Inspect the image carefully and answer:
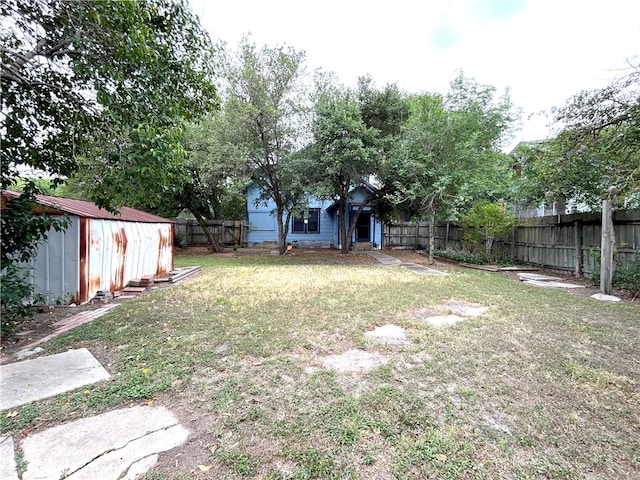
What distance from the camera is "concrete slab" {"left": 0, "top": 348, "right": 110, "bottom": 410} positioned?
7.91 ft

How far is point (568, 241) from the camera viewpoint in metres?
8.28

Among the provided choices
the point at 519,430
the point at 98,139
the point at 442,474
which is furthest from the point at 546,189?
the point at 98,139

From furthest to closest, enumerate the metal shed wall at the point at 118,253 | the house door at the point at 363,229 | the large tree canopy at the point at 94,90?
the house door at the point at 363,229 → the metal shed wall at the point at 118,253 → the large tree canopy at the point at 94,90

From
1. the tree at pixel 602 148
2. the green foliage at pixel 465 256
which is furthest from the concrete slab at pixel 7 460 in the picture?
the green foliage at pixel 465 256

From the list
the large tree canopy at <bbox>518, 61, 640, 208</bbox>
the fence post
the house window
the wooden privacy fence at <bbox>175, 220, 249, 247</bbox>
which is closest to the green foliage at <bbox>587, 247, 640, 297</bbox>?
the fence post

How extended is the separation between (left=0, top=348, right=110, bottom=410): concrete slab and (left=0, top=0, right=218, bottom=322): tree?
63.0 inches

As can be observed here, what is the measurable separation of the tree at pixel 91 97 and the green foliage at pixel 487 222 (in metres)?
9.75

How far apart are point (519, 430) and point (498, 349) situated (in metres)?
1.46

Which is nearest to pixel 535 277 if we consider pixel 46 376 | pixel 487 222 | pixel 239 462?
pixel 487 222

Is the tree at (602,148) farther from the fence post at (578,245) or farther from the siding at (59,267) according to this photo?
the siding at (59,267)

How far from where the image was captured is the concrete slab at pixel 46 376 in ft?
7.91

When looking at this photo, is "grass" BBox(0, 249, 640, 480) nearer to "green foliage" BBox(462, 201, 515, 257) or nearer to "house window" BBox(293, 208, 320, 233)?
"green foliage" BBox(462, 201, 515, 257)

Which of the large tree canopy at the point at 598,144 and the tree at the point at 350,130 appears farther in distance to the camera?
the tree at the point at 350,130

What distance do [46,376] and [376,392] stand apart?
2973mm
